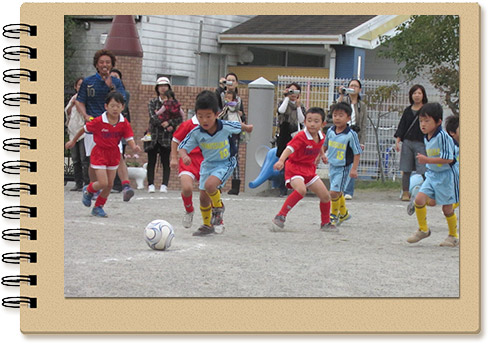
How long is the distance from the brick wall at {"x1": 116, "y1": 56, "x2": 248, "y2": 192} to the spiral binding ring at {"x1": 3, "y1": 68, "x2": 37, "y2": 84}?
2.51 metres

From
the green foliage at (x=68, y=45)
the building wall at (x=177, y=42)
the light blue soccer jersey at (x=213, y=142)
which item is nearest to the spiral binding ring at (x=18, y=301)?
the green foliage at (x=68, y=45)

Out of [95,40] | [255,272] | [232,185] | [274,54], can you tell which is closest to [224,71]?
[274,54]

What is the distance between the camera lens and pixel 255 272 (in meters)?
5.59

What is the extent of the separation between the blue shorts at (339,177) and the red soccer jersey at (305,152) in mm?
316

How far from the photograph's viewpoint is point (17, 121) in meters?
4.31

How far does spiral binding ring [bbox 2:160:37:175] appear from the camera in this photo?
4281mm

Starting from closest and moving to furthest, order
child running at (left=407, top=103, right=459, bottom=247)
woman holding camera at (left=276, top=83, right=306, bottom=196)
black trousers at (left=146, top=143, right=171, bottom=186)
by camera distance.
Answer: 1. child running at (left=407, top=103, right=459, bottom=247)
2. black trousers at (left=146, top=143, right=171, bottom=186)
3. woman holding camera at (left=276, top=83, right=306, bottom=196)

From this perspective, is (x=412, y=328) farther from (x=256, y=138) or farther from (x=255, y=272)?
(x=256, y=138)

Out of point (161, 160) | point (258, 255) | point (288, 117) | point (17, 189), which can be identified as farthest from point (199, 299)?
point (288, 117)

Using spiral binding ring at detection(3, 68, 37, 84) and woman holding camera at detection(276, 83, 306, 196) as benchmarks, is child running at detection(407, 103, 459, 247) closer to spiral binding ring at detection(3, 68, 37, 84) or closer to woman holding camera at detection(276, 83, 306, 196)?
spiral binding ring at detection(3, 68, 37, 84)

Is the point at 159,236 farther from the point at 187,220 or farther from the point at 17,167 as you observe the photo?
the point at 17,167

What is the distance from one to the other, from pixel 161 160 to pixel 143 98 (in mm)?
1511

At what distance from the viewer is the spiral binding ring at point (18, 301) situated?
4309 mm

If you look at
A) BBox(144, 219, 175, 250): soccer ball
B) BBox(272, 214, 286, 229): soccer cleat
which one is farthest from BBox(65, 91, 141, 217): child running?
BBox(144, 219, 175, 250): soccer ball
